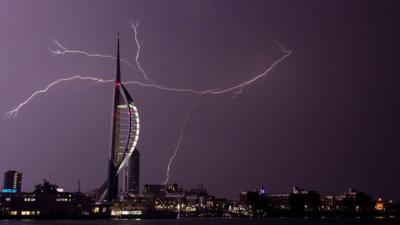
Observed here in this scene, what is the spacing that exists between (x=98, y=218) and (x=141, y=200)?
142 ft

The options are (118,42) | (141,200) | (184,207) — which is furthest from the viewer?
(184,207)

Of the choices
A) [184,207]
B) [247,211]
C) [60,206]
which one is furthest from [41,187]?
[247,211]

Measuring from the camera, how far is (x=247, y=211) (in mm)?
196875

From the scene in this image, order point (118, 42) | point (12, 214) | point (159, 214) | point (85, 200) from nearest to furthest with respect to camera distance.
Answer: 1. point (118, 42)
2. point (12, 214)
3. point (85, 200)
4. point (159, 214)

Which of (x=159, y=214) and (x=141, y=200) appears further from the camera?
(x=141, y=200)

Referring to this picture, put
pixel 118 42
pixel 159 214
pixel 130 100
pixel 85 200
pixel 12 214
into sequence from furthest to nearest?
pixel 159 214 → pixel 85 200 → pixel 12 214 → pixel 118 42 → pixel 130 100

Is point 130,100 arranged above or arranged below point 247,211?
above

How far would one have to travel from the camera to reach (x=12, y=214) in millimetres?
120062

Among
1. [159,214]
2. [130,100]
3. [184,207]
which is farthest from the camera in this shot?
[184,207]

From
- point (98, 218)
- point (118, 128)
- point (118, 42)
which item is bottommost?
point (98, 218)

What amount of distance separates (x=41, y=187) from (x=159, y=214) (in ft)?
97.2

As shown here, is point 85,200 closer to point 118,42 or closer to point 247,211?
point 118,42

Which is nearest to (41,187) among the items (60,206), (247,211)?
(60,206)

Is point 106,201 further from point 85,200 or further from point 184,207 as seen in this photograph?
point 184,207
